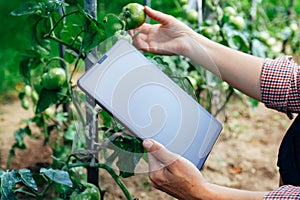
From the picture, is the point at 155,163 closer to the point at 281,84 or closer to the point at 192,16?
the point at 281,84

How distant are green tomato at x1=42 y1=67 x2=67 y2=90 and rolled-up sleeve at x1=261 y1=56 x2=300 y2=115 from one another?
60 centimetres

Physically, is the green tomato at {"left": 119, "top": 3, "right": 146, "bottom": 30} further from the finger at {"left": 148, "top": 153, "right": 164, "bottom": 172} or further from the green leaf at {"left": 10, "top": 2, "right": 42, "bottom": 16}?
the finger at {"left": 148, "top": 153, "right": 164, "bottom": 172}

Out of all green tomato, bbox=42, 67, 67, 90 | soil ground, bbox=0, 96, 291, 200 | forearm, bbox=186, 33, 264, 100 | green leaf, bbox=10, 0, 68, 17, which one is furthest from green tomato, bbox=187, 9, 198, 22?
green leaf, bbox=10, 0, 68, 17

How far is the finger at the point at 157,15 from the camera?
57.6 inches

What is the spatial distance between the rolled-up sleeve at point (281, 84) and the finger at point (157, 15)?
12.9 inches

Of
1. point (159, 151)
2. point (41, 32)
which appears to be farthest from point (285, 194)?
point (41, 32)

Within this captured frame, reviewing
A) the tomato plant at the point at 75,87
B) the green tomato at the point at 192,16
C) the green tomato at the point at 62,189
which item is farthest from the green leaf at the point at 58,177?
the green tomato at the point at 192,16

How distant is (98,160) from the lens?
1.51 meters

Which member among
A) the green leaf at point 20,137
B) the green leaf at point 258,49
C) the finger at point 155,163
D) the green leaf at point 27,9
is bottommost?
the green leaf at point 20,137

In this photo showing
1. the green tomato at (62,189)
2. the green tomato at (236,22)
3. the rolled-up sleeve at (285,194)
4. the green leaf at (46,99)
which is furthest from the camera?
the green tomato at (236,22)

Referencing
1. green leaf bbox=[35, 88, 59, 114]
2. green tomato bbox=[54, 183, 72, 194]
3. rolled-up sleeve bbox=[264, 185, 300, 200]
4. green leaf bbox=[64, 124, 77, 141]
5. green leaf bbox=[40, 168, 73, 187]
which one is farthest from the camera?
green leaf bbox=[64, 124, 77, 141]

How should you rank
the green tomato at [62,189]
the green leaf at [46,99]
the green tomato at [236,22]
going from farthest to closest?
the green tomato at [236,22] → the green leaf at [46,99] → the green tomato at [62,189]

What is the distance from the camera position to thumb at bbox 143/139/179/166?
121 centimetres

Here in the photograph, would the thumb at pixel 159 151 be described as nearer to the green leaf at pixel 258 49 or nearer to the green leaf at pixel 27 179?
the green leaf at pixel 27 179
